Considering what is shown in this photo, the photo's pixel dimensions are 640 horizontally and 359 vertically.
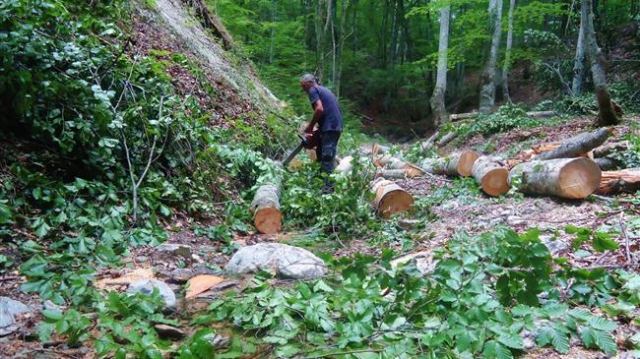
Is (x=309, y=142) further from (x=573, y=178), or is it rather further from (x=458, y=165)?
(x=573, y=178)

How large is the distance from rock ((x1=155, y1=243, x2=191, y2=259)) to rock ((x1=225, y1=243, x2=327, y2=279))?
0.47m

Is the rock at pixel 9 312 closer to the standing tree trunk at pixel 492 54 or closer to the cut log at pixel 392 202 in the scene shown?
the cut log at pixel 392 202

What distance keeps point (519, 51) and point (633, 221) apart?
1344 centimetres

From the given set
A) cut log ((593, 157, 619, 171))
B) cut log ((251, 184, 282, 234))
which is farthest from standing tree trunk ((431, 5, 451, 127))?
cut log ((251, 184, 282, 234))

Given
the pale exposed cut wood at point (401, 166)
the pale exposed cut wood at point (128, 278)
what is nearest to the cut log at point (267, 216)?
the pale exposed cut wood at point (128, 278)

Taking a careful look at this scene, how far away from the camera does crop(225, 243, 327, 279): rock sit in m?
3.68

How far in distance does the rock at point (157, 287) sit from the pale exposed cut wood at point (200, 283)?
0.14m

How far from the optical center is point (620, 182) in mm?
5391

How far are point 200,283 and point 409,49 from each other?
26951 mm

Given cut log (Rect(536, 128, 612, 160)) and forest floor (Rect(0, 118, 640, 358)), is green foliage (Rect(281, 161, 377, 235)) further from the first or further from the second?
cut log (Rect(536, 128, 612, 160))

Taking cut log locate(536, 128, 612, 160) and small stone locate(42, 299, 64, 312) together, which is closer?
small stone locate(42, 299, 64, 312)

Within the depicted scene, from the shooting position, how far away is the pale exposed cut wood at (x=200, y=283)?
342cm

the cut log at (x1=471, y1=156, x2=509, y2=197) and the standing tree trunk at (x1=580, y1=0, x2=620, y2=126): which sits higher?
the standing tree trunk at (x1=580, y1=0, x2=620, y2=126)

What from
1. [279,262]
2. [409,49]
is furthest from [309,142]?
[409,49]
